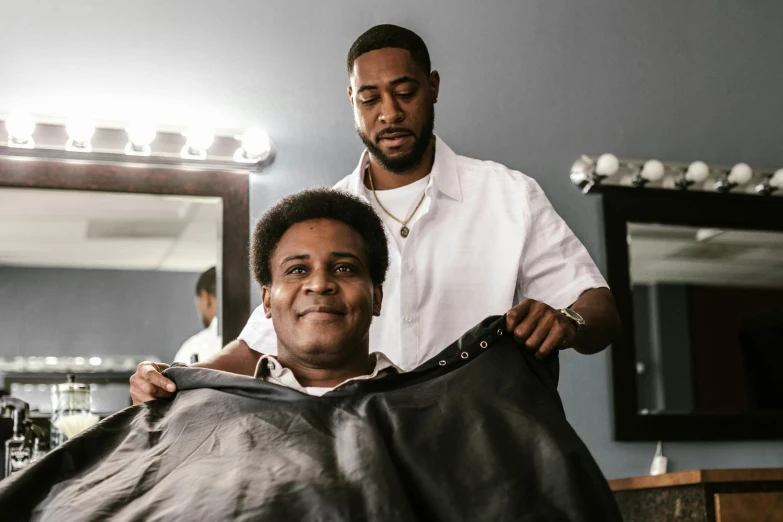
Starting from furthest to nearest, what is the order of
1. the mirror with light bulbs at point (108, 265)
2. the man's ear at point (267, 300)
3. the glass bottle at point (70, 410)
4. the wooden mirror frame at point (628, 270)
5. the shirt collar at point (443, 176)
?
the wooden mirror frame at point (628, 270) < the mirror with light bulbs at point (108, 265) < the glass bottle at point (70, 410) < the shirt collar at point (443, 176) < the man's ear at point (267, 300)

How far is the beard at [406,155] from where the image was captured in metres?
2.18

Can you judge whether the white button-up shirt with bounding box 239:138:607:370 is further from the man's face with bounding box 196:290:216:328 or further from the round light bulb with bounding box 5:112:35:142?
the round light bulb with bounding box 5:112:35:142

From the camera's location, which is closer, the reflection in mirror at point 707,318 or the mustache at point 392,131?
the mustache at point 392,131

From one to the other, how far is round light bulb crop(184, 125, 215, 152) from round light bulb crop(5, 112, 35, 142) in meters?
0.43

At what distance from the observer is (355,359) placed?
1.79 m

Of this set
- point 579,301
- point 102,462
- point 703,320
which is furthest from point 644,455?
point 102,462

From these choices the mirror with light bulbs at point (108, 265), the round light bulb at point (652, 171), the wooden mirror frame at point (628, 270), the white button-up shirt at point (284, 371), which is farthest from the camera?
the round light bulb at point (652, 171)

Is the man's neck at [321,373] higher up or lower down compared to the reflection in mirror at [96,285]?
lower down

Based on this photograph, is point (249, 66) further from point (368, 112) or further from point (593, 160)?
point (593, 160)

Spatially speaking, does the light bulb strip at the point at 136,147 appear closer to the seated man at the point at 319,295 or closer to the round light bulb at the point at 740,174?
the seated man at the point at 319,295

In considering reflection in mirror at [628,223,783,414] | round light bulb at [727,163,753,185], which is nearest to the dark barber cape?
reflection in mirror at [628,223,783,414]

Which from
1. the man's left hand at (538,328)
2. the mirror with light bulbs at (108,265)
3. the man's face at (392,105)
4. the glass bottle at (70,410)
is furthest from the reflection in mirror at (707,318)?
the glass bottle at (70,410)

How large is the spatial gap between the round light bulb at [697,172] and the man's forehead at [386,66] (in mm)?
1345

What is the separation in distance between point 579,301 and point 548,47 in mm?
1471
